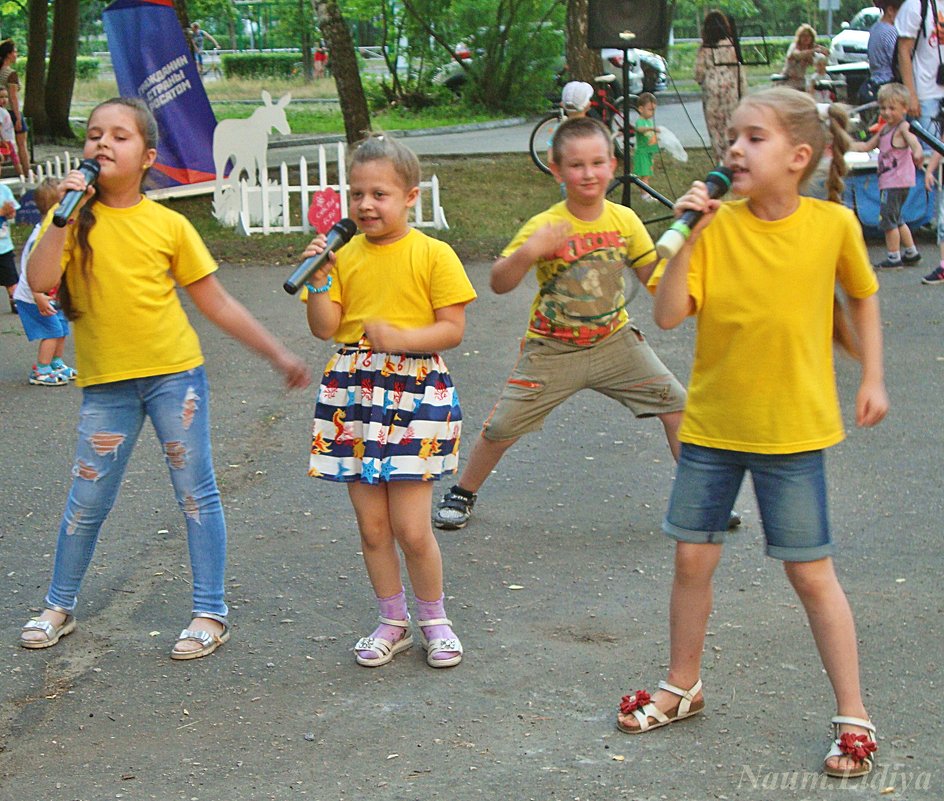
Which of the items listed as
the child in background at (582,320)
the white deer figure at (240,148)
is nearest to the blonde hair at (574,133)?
the child in background at (582,320)

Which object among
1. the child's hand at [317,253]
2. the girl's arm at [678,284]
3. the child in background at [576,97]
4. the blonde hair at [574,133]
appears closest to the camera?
the girl's arm at [678,284]

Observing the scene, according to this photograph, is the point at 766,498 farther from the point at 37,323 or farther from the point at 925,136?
the point at 925,136

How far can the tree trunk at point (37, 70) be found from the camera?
23453 mm

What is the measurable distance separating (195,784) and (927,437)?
4.36 metres

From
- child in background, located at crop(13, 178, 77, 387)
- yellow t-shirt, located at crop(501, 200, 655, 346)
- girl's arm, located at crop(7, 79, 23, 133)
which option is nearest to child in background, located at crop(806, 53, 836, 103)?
girl's arm, located at crop(7, 79, 23, 133)

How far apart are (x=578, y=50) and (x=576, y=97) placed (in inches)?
108

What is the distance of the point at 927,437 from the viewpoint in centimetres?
658

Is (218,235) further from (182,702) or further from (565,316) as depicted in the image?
(182,702)

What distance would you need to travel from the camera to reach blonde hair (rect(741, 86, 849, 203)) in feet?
10.9

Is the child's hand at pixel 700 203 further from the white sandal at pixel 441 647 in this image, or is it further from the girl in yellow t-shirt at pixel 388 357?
the white sandal at pixel 441 647

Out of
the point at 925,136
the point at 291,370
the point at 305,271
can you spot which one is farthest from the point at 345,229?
the point at 925,136

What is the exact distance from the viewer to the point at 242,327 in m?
4.15

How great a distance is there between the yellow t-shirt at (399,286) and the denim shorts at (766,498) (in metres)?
0.91

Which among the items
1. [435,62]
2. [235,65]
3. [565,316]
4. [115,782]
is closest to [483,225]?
[565,316]
